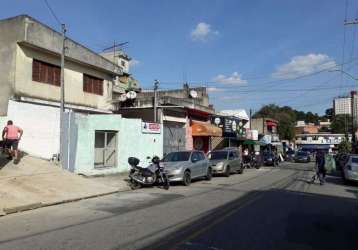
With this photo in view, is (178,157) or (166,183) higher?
(178,157)

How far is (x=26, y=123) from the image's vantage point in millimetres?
20969

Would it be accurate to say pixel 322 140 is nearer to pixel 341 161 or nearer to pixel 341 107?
pixel 341 107

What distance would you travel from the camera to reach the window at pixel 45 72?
76.5 feet

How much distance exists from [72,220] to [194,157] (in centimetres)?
1150

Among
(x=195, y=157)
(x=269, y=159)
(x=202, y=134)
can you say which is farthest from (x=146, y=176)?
(x=269, y=159)

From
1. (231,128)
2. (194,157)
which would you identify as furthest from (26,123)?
(231,128)

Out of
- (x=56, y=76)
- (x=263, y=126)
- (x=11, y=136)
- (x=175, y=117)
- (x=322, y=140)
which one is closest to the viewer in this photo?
(x=11, y=136)

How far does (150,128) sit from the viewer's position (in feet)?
90.2

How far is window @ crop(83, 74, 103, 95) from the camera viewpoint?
27.5 metres

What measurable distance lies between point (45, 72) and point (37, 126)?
12.8 feet

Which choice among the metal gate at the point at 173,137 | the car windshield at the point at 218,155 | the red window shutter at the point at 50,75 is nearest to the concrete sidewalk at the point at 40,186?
the red window shutter at the point at 50,75

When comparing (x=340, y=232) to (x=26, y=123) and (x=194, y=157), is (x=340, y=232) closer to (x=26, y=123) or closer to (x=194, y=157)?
(x=194, y=157)

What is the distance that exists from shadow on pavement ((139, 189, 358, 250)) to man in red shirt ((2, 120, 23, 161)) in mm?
9463

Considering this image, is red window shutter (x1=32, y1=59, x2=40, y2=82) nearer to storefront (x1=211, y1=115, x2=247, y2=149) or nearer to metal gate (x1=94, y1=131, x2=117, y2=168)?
metal gate (x1=94, y1=131, x2=117, y2=168)
